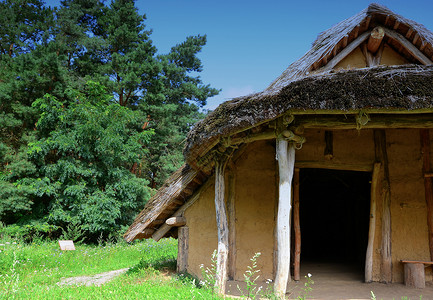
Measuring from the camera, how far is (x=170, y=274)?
5895mm

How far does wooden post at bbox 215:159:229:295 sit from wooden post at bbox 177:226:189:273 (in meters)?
1.20

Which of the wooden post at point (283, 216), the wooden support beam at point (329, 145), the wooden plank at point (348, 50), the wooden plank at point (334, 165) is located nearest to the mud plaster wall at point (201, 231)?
the wooden plank at point (334, 165)

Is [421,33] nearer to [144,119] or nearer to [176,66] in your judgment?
[144,119]

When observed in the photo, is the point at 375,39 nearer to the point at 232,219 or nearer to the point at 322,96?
the point at 322,96

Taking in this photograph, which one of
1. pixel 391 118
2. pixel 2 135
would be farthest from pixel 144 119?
pixel 391 118

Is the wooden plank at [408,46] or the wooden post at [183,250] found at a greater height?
the wooden plank at [408,46]

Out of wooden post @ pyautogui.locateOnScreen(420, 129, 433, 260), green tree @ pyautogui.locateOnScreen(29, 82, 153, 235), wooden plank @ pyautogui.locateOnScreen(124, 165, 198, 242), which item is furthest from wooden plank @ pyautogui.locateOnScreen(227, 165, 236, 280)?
green tree @ pyautogui.locateOnScreen(29, 82, 153, 235)

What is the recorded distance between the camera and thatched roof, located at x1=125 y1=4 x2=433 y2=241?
362 cm

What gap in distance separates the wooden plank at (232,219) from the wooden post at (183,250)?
822 millimetres

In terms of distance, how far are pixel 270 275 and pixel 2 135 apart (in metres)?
12.8

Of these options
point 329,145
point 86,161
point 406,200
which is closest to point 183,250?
point 329,145

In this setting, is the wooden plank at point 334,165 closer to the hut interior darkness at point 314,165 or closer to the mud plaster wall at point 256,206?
the hut interior darkness at point 314,165

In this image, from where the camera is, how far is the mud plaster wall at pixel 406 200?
547 centimetres

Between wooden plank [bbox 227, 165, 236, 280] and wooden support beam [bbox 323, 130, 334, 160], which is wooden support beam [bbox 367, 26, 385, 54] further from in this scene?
wooden plank [bbox 227, 165, 236, 280]
